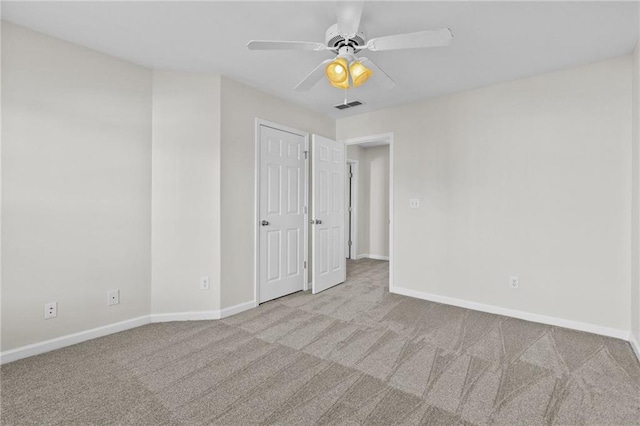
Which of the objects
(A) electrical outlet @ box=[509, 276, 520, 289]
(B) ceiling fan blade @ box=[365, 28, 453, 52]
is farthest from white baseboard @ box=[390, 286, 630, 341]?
(B) ceiling fan blade @ box=[365, 28, 453, 52]

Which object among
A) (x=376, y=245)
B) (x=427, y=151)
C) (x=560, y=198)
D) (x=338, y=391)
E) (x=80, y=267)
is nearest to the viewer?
(x=338, y=391)

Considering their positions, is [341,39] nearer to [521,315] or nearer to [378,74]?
[378,74]

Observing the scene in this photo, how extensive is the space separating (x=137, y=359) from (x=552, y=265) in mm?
3755

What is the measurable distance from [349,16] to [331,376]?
2213 mm

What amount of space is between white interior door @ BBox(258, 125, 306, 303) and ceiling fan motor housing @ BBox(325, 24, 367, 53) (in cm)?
167

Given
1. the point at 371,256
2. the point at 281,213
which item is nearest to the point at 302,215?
the point at 281,213

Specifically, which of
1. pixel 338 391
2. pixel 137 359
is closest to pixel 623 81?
pixel 338 391

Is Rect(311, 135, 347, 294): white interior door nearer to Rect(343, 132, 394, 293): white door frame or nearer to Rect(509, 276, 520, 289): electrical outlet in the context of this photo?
Rect(343, 132, 394, 293): white door frame

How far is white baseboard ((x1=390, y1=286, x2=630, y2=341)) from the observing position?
260cm

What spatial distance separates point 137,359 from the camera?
2186 millimetres

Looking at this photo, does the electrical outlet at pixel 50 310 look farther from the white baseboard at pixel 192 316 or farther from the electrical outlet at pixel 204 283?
the electrical outlet at pixel 204 283

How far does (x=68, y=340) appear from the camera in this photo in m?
2.38

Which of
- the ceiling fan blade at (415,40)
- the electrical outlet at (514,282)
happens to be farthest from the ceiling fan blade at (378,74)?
the electrical outlet at (514,282)

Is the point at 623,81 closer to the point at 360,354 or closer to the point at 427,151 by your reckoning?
the point at 427,151
